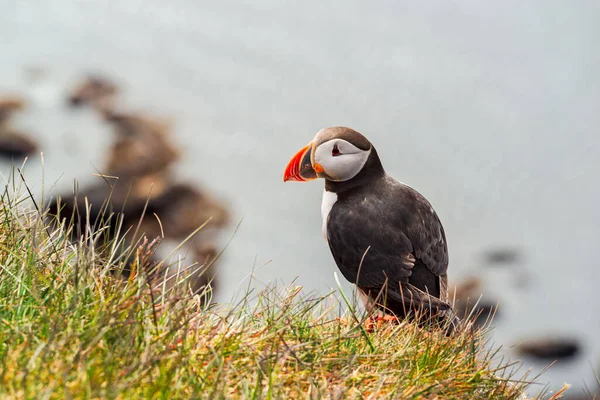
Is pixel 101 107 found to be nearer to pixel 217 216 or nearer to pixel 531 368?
pixel 217 216

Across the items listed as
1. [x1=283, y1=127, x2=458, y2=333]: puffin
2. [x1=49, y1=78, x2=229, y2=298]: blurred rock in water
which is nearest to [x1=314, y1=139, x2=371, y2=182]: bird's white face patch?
[x1=283, y1=127, x2=458, y2=333]: puffin

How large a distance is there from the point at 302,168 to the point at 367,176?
0.36 m

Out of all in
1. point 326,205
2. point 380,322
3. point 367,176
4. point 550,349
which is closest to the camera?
point 380,322

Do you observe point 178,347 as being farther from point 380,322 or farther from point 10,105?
point 10,105

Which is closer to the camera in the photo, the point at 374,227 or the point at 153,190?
the point at 374,227

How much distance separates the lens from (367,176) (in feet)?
12.3

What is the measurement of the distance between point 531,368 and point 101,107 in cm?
1504

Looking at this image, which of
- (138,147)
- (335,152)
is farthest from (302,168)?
(138,147)

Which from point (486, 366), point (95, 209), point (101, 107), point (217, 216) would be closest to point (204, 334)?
point (486, 366)

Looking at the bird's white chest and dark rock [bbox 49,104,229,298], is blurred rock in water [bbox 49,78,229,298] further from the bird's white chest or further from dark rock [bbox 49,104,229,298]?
the bird's white chest

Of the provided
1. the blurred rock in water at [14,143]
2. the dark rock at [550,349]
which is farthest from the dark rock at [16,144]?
the dark rock at [550,349]

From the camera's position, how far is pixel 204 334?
2.56 metres

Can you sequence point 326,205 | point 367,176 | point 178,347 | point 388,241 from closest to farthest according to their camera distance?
1. point 178,347
2. point 388,241
3. point 367,176
4. point 326,205

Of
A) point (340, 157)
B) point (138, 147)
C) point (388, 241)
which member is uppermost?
point (138, 147)
